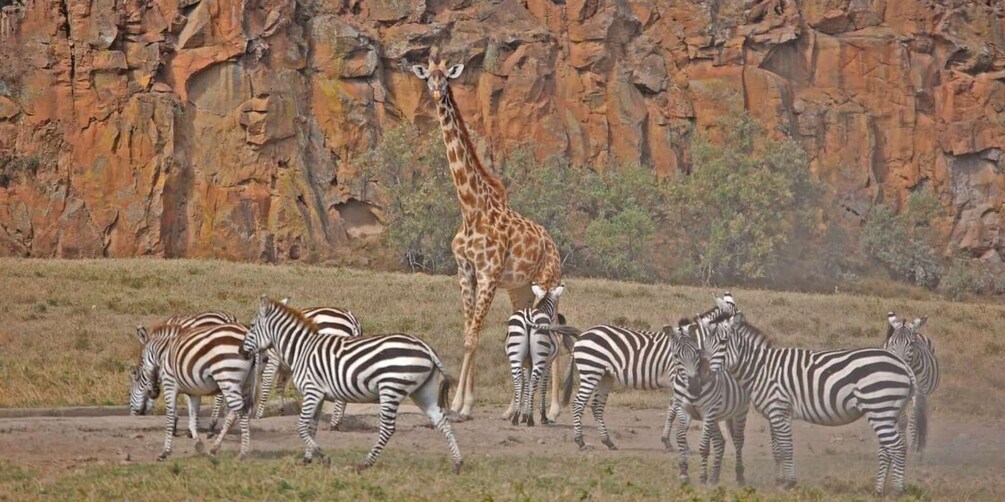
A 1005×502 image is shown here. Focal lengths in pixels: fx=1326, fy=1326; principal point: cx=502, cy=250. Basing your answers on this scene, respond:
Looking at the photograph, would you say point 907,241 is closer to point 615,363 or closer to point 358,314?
point 358,314

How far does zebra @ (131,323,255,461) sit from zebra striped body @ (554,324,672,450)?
378 centimetres

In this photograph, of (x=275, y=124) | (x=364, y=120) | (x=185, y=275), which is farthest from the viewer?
(x=364, y=120)

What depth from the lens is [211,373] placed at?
41.0 feet

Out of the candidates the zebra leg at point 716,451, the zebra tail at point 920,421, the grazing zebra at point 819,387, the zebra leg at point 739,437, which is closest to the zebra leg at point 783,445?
the grazing zebra at point 819,387

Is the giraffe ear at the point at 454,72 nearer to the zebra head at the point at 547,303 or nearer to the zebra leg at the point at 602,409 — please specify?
the zebra head at the point at 547,303

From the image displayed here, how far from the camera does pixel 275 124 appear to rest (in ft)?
183

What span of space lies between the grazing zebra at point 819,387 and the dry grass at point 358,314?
602cm

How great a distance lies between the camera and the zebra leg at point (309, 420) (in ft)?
40.0

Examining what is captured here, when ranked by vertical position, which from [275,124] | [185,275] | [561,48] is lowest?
[185,275]

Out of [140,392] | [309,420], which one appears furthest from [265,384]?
[309,420]

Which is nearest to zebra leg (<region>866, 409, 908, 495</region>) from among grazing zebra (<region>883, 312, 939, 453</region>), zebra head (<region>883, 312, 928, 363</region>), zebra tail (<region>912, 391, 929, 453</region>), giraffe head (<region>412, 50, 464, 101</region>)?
zebra tail (<region>912, 391, 929, 453</region>)

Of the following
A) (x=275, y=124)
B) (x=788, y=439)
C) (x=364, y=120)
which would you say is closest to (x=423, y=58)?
(x=364, y=120)

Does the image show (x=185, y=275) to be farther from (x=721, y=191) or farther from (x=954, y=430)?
(x=721, y=191)

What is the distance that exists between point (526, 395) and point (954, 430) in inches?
217
